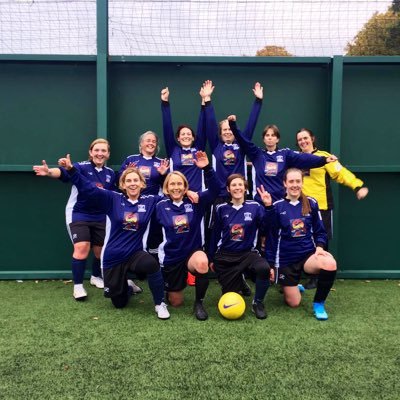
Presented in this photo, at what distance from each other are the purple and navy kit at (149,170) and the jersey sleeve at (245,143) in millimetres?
928

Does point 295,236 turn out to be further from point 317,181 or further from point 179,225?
point 179,225

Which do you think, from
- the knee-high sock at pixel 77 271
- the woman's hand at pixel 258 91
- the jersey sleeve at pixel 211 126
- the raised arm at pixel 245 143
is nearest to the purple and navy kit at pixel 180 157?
the jersey sleeve at pixel 211 126

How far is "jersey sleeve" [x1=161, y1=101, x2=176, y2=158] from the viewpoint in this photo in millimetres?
4559

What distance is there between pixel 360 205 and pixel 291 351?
2.80 m

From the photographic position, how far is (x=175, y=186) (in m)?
3.80

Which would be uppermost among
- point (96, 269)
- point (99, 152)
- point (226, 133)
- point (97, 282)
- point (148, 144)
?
point (226, 133)

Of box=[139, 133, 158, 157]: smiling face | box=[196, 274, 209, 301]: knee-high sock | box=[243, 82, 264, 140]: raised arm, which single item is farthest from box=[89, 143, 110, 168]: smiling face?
box=[196, 274, 209, 301]: knee-high sock

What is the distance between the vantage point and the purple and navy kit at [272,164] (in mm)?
4406

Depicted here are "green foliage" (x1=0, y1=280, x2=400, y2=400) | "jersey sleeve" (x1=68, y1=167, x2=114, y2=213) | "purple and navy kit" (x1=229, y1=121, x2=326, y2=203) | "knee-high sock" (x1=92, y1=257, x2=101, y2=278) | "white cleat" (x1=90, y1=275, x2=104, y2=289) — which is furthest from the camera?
"knee-high sock" (x1=92, y1=257, x2=101, y2=278)

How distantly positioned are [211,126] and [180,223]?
132 centimetres

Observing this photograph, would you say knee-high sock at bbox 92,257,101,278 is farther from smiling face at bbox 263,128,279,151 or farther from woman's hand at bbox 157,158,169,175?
smiling face at bbox 263,128,279,151

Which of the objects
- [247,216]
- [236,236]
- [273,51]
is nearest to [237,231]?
[236,236]

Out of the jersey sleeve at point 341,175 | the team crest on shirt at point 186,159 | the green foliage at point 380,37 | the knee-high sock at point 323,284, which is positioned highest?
the green foliage at point 380,37

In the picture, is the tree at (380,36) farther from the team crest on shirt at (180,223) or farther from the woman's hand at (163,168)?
the team crest on shirt at (180,223)
